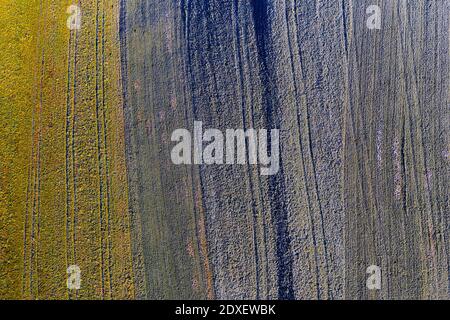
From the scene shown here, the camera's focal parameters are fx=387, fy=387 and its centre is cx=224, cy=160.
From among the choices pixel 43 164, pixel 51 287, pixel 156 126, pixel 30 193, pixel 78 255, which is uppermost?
pixel 156 126

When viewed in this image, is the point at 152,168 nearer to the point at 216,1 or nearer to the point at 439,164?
the point at 216,1

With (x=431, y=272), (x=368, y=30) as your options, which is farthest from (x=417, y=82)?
(x=431, y=272)

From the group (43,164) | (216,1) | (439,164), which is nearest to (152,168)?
(43,164)

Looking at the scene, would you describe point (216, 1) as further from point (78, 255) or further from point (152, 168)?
point (78, 255)

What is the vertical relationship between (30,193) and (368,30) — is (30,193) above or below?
below

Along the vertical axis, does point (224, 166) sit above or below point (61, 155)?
below

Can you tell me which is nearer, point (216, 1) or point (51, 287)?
point (51, 287)
